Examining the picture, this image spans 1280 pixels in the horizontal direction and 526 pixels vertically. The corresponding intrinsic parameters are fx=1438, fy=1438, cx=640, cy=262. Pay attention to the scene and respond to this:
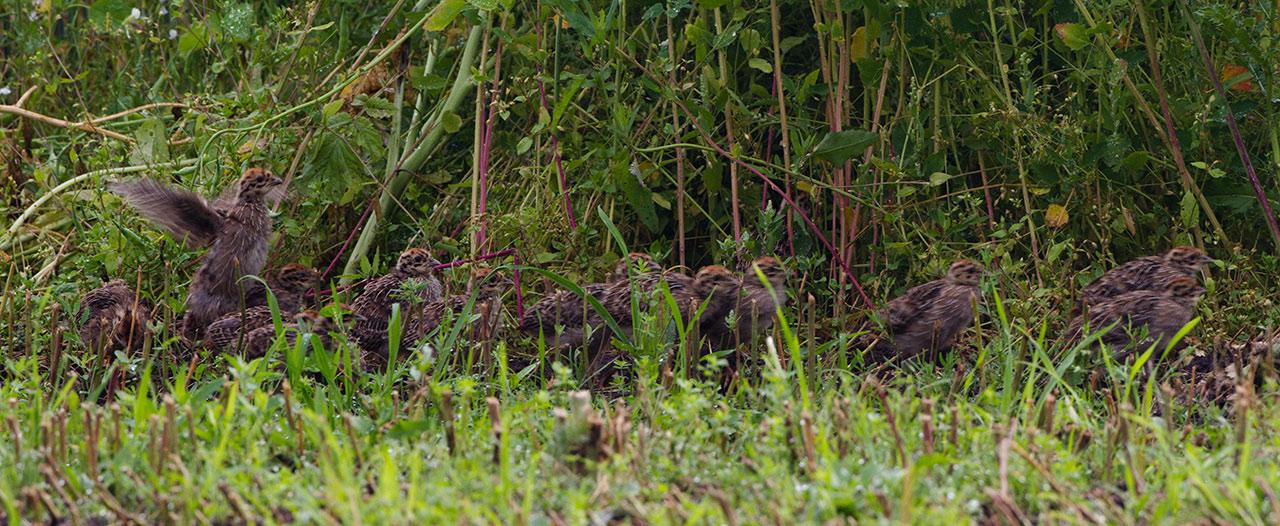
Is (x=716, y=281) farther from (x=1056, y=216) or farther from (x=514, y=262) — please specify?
(x=1056, y=216)

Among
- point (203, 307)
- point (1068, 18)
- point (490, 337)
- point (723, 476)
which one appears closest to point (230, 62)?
point (203, 307)

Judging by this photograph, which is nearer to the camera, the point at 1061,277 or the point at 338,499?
the point at 338,499

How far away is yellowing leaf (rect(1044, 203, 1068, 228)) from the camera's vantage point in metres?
4.72

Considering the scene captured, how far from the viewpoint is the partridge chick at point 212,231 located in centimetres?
456

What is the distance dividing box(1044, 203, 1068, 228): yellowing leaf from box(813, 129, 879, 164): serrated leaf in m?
0.69

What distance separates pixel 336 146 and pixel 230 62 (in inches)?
58.1

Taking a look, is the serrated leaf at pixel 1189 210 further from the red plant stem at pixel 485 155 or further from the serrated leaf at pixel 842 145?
the red plant stem at pixel 485 155

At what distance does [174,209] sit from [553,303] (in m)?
1.29

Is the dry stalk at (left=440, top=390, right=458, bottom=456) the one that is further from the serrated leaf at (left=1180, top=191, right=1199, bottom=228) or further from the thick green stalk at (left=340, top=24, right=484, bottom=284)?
the serrated leaf at (left=1180, top=191, right=1199, bottom=228)

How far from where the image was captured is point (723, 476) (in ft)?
9.39

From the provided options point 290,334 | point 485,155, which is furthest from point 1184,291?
point 290,334

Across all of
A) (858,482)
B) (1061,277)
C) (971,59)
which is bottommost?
(1061,277)

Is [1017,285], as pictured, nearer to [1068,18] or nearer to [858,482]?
[1068,18]

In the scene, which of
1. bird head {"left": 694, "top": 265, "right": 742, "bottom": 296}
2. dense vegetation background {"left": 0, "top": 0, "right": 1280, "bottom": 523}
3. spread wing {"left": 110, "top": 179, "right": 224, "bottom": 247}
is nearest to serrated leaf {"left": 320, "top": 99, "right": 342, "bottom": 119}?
dense vegetation background {"left": 0, "top": 0, "right": 1280, "bottom": 523}
